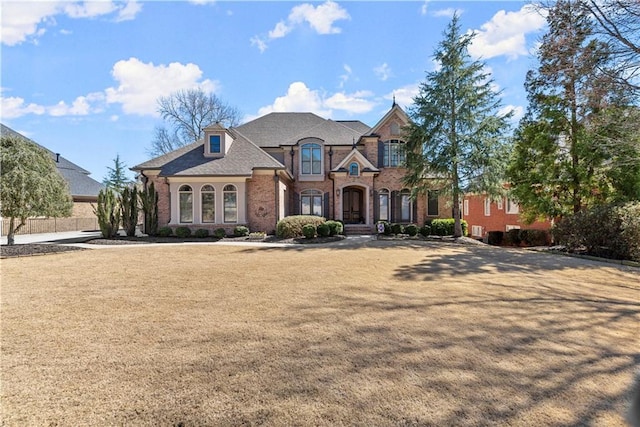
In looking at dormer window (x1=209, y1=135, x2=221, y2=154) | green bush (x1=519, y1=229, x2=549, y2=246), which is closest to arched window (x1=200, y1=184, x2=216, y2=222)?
dormer window (x1=209, y1=135, x2=221, y2=154)

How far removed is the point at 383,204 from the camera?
23.6m

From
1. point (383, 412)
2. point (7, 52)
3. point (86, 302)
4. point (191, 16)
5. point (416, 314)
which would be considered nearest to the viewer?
point (383, 412)

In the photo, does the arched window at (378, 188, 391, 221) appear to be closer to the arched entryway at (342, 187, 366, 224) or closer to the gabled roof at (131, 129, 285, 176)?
the arched entryway at (342, 187, 366, 224)

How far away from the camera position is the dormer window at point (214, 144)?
20.5 m

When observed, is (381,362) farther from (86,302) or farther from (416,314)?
(86,302)

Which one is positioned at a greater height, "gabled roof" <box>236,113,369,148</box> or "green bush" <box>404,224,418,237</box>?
"gabled roof" <box>236,113,369,148</box>

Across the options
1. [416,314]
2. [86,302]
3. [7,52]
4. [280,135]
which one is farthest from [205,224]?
[416,314]

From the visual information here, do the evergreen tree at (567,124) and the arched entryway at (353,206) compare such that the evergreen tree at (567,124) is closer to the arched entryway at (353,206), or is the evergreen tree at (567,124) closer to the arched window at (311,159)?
the arched entryway at (353,206)

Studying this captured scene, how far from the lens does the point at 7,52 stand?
312 inches

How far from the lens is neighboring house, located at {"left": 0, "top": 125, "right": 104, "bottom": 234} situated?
2462 centimetres

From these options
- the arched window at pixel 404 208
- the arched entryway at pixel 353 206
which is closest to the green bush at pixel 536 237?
the arched window at pixel 404 208

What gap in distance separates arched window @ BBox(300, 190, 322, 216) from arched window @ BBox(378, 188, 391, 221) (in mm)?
4300

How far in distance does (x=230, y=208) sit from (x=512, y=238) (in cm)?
1755

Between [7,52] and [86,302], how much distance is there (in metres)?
6.68
